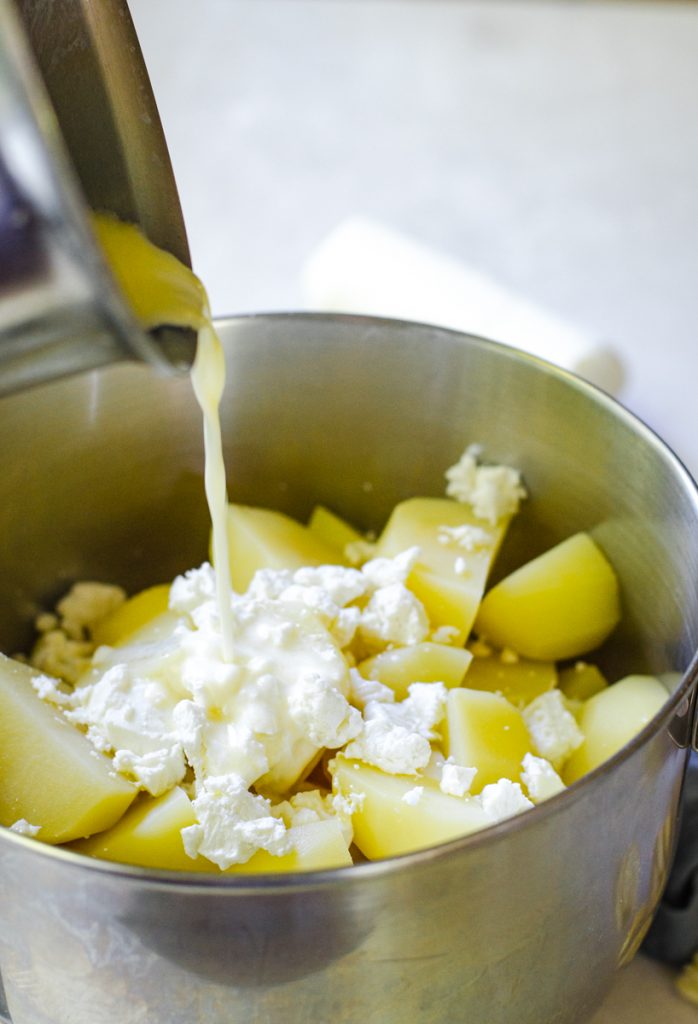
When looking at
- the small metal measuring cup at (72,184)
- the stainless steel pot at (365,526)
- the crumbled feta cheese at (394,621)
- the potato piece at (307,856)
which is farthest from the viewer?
the crumbled feta cheese at (394,621)

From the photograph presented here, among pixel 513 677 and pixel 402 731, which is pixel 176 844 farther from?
pixel 513 677

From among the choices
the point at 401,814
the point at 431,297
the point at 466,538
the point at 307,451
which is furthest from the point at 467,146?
the point at 401,814

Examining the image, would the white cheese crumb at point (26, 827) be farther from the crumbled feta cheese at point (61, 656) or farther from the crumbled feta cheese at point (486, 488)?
the crumbled feta cheese at point (486, 488)

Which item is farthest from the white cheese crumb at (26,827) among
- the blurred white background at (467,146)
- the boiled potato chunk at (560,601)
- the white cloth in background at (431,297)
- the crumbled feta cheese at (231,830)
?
the blurred white background at (467,146)

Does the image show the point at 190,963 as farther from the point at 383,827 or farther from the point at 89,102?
the point at 89,102

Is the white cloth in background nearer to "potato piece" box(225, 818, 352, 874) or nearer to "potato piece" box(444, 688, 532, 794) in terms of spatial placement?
"potato piece" box(444, 688, 532, 794)
